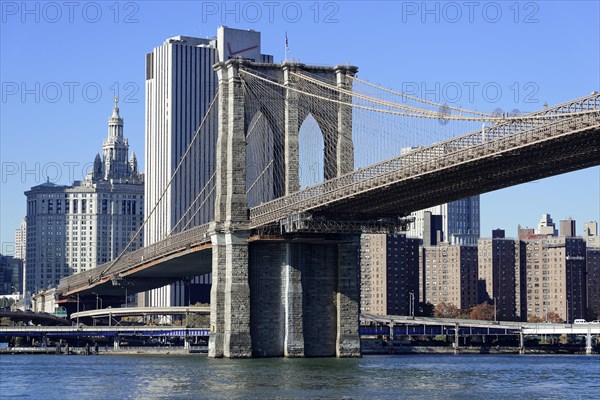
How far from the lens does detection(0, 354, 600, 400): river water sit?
60.0m

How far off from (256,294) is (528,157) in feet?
87.3

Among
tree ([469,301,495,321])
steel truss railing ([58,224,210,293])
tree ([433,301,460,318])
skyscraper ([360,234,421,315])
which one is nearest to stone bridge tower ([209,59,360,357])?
steel truss railing ([58,224,210,293])

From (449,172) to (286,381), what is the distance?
42.0 feet

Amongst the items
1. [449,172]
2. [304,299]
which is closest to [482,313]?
[304,299]

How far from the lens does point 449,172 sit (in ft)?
227

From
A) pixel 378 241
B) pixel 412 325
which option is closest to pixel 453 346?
pixel 412 325

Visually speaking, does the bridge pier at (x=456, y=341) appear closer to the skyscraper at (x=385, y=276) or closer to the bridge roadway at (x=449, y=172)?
the skyscraper at (x=385, y=276)

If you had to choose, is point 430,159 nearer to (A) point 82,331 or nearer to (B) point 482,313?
(A) point 82,331

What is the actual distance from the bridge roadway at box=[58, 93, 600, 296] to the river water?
888 centimetres

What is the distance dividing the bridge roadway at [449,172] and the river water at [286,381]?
8880 millimetres

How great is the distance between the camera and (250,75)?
290 ft

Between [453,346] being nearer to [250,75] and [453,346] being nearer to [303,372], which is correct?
[250,75]

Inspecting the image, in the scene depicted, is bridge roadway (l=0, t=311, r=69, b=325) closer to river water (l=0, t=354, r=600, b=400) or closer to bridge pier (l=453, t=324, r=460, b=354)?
bridge pier (l=453, t=324, r=460, b=354)

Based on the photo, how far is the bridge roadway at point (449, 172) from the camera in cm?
6109
